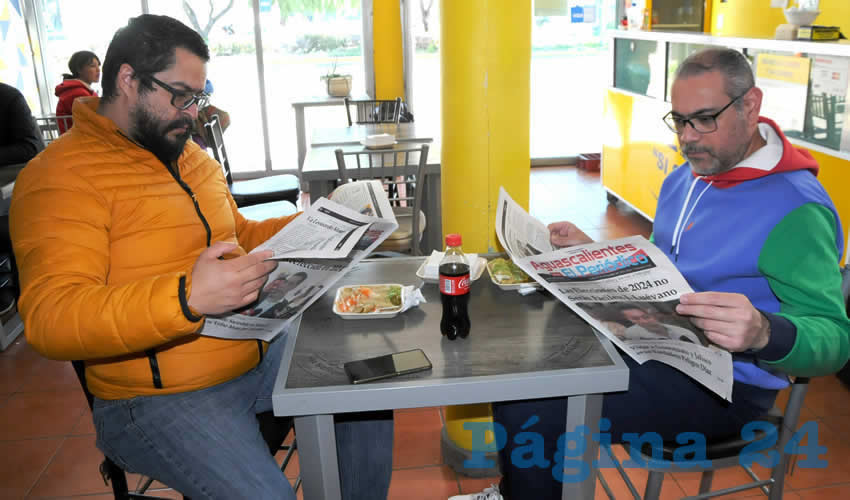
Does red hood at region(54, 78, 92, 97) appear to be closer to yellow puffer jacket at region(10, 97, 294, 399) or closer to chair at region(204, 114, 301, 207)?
chair at region(204, 114, 301, 207)

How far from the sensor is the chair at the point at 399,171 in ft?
11.2

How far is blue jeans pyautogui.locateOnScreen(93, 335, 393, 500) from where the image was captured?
4.73ft

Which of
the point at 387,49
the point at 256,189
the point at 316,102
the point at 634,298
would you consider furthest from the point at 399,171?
the point at 387,49

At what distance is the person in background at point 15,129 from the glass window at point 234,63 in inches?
110

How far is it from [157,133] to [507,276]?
3.15 feet

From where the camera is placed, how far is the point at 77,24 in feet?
21.9

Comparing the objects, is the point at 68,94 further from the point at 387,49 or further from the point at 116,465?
the point at 116,465

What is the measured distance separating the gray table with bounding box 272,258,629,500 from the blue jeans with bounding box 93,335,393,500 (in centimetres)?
14

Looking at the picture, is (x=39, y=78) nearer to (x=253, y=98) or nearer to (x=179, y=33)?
(x=253, y=98)

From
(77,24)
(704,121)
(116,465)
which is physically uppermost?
(77,24)

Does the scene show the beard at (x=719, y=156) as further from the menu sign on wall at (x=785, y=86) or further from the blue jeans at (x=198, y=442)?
the menu sign on wall at (x=785, y=86)

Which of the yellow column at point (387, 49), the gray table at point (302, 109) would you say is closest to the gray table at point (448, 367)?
the gray table at point (302, 109)

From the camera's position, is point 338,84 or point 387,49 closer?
point 338,84

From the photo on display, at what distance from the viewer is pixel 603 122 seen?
5.66 meters
